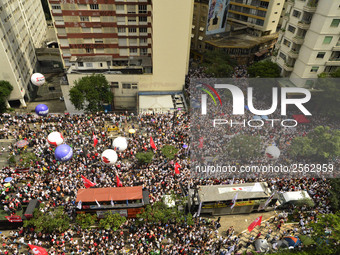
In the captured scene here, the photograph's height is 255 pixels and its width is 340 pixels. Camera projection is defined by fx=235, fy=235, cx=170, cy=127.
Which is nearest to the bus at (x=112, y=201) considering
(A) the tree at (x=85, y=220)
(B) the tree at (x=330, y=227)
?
(A) the tree at (x=85, y=220)

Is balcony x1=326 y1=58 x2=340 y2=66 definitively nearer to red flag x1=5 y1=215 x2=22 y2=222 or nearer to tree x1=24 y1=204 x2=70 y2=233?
tree x1=24 y1=204 x2=70 y2=233

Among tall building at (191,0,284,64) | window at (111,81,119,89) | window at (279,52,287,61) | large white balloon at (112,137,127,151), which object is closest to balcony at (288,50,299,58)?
window at (279,52,287,61)

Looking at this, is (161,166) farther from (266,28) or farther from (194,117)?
(266,28)

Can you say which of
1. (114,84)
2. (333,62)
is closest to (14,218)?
(114,84)

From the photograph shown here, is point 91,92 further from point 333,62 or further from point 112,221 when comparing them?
point 333,62

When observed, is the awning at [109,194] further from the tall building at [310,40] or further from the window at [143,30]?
the tall building at [310,40]

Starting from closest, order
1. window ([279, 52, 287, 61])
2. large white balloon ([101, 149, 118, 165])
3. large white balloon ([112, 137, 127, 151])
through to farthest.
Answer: large white balloon ([101, 149, 118, 165])
large white balloon ([112, 137, 127, 151])
window ([279, 52, 287, 61])
